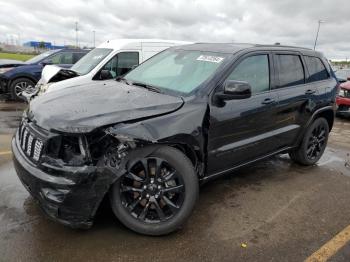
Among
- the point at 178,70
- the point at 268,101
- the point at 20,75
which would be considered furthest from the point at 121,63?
the point at 268,101

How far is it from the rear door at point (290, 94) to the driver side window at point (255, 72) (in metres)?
0.19

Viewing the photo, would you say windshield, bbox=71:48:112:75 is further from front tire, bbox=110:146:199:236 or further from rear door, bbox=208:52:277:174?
front tire, bbox=110:146:199:236

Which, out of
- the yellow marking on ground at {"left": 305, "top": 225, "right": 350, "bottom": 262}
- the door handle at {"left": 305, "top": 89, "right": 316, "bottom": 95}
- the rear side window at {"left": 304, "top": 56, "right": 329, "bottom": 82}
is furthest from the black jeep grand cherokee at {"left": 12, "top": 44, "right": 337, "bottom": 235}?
the yellow marking on ground at {"left": 305, "top": 225, "right": 350, "bottom": 262}

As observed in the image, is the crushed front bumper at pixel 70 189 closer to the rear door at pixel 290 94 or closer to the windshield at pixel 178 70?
the windshield at pixel 178 70

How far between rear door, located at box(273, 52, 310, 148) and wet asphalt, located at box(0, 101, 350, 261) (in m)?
0.69

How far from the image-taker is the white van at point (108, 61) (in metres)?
7.52

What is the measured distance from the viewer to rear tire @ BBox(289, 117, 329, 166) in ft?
16.4

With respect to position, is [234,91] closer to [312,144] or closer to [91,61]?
[312,144]

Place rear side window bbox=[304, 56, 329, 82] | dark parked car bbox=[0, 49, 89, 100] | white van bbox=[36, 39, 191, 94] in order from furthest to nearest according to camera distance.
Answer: dark parked car bbox=[0, 49, 89, 100] → white van bbox=[36, 39, 191, 94] → rear side window bbox=[304, 56, 329, 82]

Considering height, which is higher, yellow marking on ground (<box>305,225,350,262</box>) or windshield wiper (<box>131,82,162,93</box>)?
windshield wiper (<box>131,82,162,93</box>)

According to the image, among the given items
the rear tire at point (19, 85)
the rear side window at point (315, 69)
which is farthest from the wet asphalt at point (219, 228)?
the rear tire at point (19, 85)

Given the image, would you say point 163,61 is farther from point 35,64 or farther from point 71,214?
point 35,64

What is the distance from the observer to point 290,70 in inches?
176

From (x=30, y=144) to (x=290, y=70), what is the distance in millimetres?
3250
